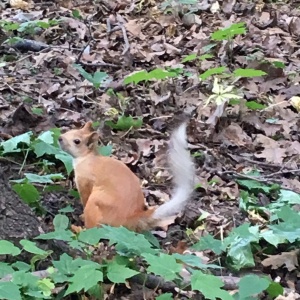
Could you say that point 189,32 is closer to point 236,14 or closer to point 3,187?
point 236,14

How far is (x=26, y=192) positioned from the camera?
13.4ft

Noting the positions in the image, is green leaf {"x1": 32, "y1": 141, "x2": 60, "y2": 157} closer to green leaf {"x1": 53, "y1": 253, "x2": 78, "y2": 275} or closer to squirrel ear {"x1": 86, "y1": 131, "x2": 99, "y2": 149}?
squirrel ear {"x1": 86, "y1": 131, "x2": 99, "y2": 149}

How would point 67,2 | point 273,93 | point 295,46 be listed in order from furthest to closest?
point 67,2 → point 295,46 → point 273,93

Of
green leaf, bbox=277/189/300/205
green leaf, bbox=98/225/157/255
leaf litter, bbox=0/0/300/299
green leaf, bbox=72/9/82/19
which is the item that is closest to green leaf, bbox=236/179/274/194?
leaf litter, bbox=0/0/300/299

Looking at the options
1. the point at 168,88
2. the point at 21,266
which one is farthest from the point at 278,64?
the point at 21,266

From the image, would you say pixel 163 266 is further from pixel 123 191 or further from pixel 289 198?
pixel 289 198

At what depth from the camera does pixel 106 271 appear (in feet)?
10.5

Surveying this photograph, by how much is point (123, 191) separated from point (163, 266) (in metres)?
0.98

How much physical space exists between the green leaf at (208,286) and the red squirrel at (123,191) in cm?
78

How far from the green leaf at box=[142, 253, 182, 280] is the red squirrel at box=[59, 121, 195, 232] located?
71 cm

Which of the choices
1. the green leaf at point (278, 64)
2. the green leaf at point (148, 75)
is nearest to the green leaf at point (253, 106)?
the green leaf at point (148, 75)

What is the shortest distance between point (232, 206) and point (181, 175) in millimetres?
1095

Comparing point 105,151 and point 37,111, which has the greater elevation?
point 105,151

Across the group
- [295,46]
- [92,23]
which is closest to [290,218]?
[295,46]
